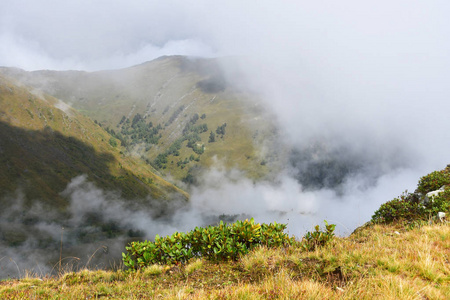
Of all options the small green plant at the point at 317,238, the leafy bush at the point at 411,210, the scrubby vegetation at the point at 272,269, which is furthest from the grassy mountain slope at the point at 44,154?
the leafy bush at the point at 411,210

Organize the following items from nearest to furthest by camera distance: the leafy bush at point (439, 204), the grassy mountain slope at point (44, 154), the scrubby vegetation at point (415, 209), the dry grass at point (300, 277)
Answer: the dry grass at point (300, 277) < the leafy bush at point (439, 204) < the scrubby vegetation at point (415, 209) < the grassy mountain slope at point (44, 154)

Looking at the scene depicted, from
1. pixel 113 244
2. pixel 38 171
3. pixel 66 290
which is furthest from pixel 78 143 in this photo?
pixel 66 290

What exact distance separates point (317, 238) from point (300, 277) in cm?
219

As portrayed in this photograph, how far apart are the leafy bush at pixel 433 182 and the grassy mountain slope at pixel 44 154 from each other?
173742 mm

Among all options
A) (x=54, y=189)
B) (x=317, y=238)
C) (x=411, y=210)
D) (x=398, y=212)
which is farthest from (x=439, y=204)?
(x=54, y=189)

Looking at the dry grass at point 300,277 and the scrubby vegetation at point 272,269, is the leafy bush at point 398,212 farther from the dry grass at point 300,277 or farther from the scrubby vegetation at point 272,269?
the dry grass at point 300,277

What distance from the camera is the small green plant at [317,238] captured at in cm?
746

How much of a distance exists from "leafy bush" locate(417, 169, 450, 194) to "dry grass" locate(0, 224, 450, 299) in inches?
258

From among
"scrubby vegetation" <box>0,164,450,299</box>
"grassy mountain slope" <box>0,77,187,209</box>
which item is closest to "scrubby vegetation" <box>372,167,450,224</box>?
"scrubby vegetation" <box>0,164,450,299</box>

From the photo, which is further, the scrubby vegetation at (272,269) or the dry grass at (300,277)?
the scrubby vegetation at (272,269)

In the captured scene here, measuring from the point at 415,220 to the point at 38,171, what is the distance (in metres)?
186

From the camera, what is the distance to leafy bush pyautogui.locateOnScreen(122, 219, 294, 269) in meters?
7.72

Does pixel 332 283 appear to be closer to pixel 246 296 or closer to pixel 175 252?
pixel 246 296

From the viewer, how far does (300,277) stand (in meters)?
5.79
